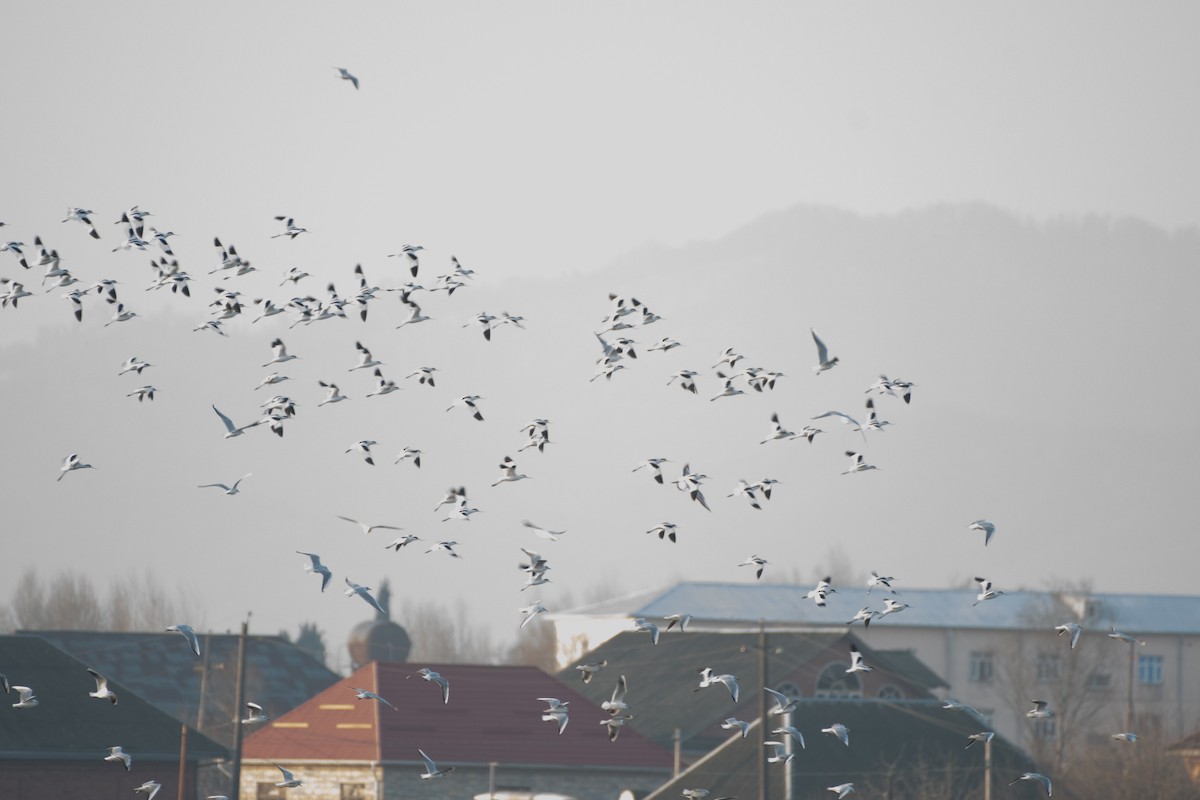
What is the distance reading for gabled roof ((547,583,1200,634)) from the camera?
425 ft

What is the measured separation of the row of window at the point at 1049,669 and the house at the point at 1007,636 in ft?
0.21

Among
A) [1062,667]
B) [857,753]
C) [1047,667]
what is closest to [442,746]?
[857,753]

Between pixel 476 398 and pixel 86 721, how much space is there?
24.8 m

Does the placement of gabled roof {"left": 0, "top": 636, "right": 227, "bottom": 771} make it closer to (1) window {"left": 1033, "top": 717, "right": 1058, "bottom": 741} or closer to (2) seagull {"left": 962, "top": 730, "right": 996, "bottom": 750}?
(2) seagull {"left": 962, "top": 730, "right": 996, "bottom": 750}

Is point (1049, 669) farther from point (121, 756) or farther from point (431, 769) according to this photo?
point (121, 756)

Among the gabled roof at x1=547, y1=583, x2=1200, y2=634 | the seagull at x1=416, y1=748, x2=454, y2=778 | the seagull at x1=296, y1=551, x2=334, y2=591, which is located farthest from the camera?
the gabled roof at x1=547, y1=583, x2=1200, y2=634

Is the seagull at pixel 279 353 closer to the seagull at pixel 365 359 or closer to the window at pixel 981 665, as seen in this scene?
the seagull at pixel 365 359

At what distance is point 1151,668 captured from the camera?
132 m

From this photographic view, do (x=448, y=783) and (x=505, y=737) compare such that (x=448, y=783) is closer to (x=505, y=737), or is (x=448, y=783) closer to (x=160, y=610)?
(x=505, y=737)

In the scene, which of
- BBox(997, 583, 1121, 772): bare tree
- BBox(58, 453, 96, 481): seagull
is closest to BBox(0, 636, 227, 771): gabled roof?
BBox(58, 453, 96, 481): seagull

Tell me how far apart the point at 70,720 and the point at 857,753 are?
26384 mm

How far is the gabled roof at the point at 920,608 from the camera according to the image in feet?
425

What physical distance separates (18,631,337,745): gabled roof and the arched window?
91.6 ft

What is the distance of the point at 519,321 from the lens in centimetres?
4816
